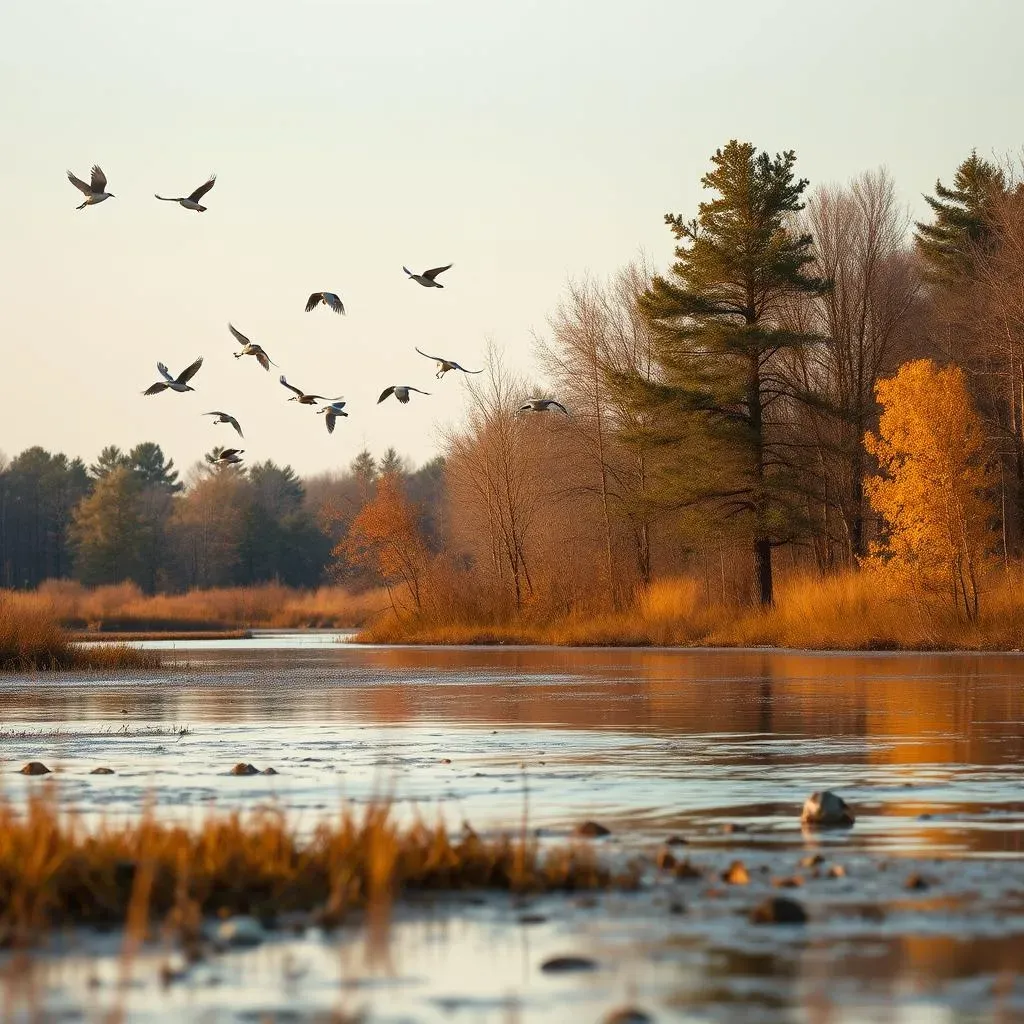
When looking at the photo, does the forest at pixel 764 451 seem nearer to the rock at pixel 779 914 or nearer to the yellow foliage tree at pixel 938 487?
the yellow foliage tree at pixel 938 487

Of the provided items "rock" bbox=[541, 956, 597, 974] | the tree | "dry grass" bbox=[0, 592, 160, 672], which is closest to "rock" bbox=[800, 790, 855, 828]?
"rock" bbox=[541, 956, 597, 974]

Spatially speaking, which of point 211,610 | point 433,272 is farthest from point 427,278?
point 211,610

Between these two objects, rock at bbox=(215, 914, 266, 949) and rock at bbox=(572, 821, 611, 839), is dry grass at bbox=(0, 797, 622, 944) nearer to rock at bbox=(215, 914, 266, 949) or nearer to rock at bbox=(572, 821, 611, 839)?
rock at bbox=(215, 914, 266, 949)

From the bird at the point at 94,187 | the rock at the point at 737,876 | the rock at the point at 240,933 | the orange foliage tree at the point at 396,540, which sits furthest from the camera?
the orange foliage tree at the point at 396,540

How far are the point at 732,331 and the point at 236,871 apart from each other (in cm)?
4558

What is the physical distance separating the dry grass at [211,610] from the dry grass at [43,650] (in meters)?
44.1

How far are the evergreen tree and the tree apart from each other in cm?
1515

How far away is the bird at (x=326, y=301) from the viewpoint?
26.4 meters

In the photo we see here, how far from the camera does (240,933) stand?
7.30m

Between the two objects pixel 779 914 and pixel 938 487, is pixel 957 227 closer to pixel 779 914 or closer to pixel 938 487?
pixel 938 487

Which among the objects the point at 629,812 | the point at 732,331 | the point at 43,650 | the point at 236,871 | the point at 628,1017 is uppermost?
the point at 732,331

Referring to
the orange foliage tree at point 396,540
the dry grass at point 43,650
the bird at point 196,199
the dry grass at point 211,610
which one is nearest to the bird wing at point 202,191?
the bird at point 196,199

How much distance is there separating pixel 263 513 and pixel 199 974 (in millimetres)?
140531

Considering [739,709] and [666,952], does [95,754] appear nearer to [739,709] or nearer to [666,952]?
[739,709]
